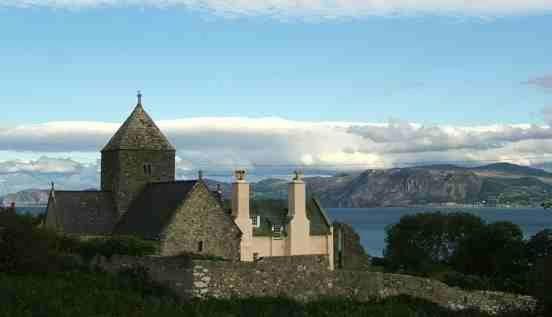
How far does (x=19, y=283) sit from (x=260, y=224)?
36355 mm

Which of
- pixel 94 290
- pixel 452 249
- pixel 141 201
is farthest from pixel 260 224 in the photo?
pixel 94 290

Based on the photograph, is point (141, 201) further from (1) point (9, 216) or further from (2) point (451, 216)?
(2) point (451, 216)

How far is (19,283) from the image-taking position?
72.6 ft

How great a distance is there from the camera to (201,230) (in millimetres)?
42312

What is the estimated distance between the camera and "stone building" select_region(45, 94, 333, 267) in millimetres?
42219

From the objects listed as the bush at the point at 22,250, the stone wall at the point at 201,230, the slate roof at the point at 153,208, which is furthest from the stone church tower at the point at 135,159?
the bush at the point at 22,250

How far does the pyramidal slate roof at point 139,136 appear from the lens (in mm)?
48844

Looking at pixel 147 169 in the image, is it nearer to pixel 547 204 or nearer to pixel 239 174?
pixel 239 174

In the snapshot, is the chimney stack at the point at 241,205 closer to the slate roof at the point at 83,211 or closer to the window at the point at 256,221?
the window at the point at 256,221

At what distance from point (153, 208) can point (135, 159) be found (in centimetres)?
537

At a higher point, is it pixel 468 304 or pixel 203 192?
pixel 203 192

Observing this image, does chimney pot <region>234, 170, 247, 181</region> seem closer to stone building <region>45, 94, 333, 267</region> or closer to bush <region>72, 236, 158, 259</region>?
stone building <region>45, 94, 333, 267</region>

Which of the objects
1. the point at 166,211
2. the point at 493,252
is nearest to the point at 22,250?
the point at 166,211

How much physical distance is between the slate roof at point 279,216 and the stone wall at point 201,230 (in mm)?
13319
